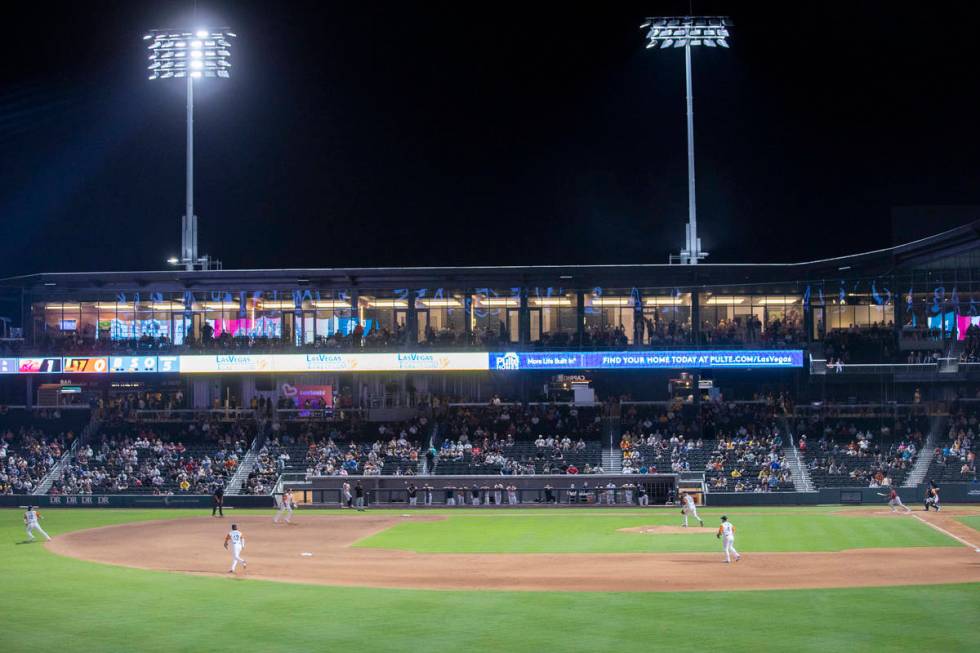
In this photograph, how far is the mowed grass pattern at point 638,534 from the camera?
33.7m

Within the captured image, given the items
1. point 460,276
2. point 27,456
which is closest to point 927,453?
point 460,276

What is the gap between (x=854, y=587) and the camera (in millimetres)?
25328

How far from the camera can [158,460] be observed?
55.6m

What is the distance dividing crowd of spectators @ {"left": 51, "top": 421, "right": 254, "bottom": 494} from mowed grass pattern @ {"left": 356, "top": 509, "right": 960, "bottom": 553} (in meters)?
15.6

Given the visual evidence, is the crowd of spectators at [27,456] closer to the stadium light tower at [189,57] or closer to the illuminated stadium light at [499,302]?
the stadium light tower at [189,57]

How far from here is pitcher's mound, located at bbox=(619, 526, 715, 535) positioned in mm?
37537

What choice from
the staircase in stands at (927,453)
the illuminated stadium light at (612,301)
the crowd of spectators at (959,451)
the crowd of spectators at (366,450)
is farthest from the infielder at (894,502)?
the crowd of spectators at (366,450)

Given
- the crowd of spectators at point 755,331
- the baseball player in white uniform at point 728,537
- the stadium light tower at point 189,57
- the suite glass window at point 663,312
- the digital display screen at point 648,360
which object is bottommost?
the baseball player in white uniform at point 728,537

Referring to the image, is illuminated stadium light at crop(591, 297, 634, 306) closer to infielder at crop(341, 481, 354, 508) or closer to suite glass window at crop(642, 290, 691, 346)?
suite glass window at crop(642, 290, 691, 346)

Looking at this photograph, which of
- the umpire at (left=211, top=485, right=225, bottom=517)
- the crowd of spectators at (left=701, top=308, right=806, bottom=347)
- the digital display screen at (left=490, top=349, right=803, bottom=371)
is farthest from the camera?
the crowd of spectators at (left=701, top=308, right=806, bottom=347)

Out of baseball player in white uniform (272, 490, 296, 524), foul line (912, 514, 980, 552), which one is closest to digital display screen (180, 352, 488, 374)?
baseball player in white uniform (272, 490, 296, 524)

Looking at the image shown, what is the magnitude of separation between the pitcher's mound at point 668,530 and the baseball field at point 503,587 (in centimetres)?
11

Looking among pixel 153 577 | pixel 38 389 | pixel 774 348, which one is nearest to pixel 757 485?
pixel 774 348

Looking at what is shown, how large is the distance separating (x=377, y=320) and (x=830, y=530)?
106 ft
